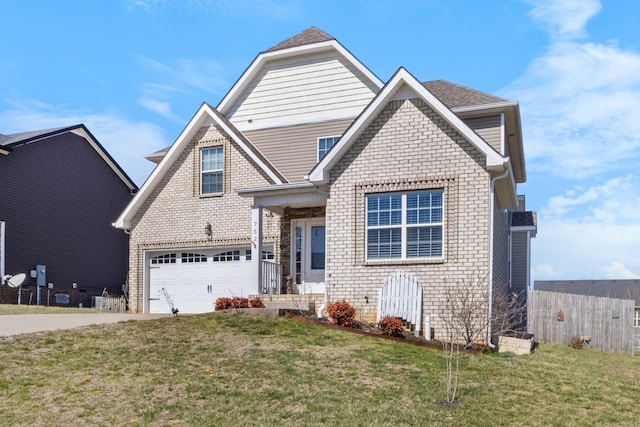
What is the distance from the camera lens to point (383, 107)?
16016 millimetres

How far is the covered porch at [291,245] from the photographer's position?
18.1 metres

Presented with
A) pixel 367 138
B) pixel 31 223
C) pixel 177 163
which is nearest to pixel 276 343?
pixel 367 138

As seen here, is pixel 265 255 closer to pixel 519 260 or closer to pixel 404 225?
pixel 404 225

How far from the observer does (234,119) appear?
22453mm

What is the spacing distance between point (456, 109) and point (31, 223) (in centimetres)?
1964

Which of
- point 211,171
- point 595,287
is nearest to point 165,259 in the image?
point 211,171

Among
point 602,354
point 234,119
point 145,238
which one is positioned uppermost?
point 234,119

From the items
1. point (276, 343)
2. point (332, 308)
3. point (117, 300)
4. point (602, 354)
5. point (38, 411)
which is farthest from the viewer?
point (117, 300)

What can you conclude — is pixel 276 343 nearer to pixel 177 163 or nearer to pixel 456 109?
pixel 456 109

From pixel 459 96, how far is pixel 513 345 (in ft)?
25.7

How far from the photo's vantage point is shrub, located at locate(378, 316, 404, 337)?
14008mm

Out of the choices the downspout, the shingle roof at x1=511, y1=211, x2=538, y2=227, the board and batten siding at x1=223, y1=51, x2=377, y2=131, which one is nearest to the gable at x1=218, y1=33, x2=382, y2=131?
the board and batten siding at x1=223, y1=51, x2=377, y2=131

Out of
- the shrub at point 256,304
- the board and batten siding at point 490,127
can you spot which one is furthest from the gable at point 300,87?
the shrub at point 256,304

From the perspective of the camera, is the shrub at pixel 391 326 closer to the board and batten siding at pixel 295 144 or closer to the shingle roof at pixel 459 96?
the shingle roof at pixel 459 96
